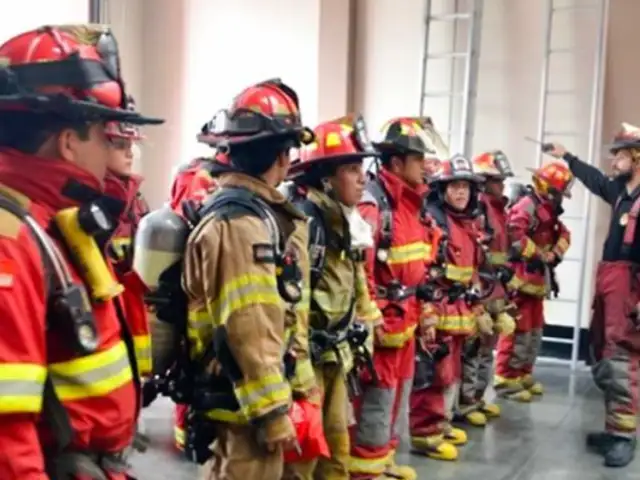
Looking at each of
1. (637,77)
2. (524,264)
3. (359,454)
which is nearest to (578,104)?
(637,77)

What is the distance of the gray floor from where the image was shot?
4.20 metres

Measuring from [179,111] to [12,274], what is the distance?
20.0ft

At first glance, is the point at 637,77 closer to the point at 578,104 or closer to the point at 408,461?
the point at 578,104

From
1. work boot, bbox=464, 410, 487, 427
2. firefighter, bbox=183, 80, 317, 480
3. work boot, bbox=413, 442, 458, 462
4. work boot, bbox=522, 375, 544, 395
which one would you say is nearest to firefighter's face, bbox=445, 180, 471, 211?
work boot, bbox=413, 442, 458, 462

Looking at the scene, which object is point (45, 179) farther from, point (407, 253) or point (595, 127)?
point (595, 127)

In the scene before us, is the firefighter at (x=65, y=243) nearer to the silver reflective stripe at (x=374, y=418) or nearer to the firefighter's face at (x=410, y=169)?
the silver reflective stripe at (x=374, y=418)

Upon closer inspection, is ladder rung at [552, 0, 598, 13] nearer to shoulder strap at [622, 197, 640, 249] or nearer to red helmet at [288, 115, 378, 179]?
shoulder strap at [622, 197, 640, 249]

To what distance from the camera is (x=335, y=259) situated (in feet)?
9.98

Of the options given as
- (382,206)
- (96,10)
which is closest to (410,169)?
(382,206)

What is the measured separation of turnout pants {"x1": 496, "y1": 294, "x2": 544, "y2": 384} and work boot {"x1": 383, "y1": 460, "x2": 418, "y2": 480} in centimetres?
210

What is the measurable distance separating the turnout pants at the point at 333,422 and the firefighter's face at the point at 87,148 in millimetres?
1613

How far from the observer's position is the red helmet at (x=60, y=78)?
145 cm

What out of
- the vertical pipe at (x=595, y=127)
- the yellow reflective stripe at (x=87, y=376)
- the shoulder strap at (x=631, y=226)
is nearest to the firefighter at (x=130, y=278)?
the yellow reflective stripe at (x=87, y=376)

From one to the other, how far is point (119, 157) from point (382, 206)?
1.95 m
